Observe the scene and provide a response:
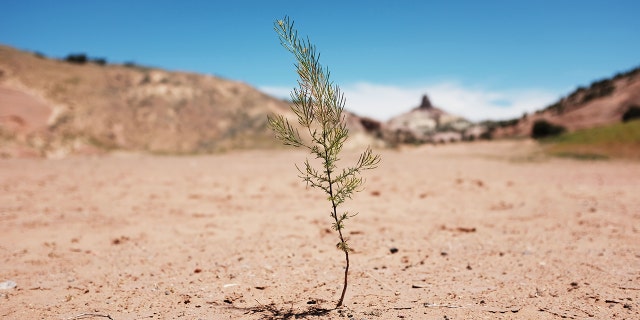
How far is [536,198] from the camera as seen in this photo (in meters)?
12.3

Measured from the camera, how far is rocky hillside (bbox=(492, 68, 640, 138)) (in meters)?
38.0

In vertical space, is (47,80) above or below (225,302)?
above

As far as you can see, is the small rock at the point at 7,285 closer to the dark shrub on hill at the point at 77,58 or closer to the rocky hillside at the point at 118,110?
the rocky hillside at the point at 118,110

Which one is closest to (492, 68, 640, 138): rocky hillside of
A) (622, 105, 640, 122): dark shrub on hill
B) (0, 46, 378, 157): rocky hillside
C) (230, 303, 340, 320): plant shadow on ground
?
(622, 105, 640, 122): dark shrub on hill

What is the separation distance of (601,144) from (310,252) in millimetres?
26888

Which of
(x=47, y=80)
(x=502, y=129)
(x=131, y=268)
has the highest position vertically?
(x=47, y=80)

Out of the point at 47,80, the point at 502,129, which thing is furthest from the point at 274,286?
the point at 502,129

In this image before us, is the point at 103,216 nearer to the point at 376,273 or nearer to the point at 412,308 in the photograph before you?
the point at 376,273

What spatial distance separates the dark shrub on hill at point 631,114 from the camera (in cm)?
3391

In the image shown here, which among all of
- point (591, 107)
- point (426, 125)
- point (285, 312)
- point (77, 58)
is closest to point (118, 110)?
point (77, 58)

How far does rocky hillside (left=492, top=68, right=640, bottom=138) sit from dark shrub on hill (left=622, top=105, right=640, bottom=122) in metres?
1.05

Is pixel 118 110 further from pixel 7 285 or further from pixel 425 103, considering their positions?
pixel 425 103

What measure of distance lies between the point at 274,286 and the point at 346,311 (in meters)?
1.35

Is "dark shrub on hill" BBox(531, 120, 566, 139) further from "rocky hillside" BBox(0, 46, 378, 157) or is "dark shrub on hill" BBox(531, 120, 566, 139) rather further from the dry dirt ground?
the dry dirt ground
